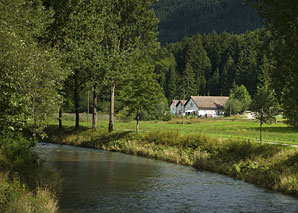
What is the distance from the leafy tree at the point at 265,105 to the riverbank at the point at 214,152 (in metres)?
4.07

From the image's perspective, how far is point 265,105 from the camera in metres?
37.5

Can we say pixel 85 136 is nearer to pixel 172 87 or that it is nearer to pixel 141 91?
pixel 141 91

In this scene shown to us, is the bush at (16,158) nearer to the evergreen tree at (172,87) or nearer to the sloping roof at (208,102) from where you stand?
the sloping roof at (208,102)

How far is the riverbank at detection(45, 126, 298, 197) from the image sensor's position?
27978mm

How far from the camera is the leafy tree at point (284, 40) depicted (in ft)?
80.2

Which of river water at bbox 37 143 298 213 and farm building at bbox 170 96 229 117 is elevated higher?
farm building at bbox 170 96 229 117

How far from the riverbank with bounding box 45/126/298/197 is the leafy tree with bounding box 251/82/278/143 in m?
4.07

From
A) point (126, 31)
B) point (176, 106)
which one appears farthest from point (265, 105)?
point (176, 106)

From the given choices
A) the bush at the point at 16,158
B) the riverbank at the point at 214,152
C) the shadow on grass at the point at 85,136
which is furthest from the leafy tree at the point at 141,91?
the bush at the point at 16,158

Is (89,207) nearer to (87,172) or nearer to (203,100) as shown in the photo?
(87,172)

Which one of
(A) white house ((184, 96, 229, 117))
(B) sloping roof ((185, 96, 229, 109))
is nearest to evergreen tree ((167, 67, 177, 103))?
(A) white house ((184, 96, 229, 117))

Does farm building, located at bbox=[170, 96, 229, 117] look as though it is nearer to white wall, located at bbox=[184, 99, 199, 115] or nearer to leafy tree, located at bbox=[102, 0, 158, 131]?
white wall, located at bbox=[184, 99, 199, 115]

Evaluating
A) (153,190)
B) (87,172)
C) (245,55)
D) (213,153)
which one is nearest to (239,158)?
(213,153)

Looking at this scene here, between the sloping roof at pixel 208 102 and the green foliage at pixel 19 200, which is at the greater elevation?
the sloping roof at pixel 208 102
